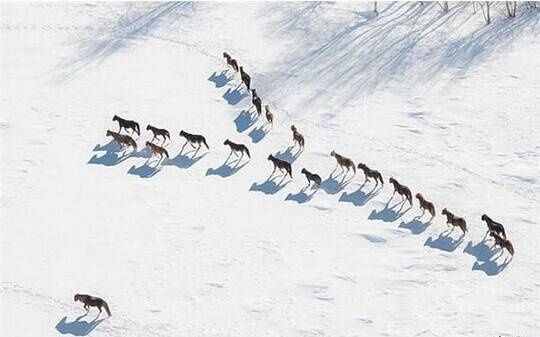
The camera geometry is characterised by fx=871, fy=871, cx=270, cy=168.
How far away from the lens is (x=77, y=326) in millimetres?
21156

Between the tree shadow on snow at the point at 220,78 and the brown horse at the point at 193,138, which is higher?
the tree shadow on snow at the point at 220,78

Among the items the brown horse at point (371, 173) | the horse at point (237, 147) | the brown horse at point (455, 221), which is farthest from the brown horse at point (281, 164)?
the brown horse at point (455, 221)

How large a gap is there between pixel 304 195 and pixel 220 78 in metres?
7.54

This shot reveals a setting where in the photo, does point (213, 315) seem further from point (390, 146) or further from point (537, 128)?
point (537, 128)

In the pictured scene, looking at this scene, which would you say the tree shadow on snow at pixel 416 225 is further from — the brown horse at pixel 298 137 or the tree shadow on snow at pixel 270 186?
the brown horse at pixel 298 137

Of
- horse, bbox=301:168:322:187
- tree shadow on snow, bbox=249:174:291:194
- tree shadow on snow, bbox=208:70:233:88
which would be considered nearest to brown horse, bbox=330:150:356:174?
horse, bbox=301:168:322:187

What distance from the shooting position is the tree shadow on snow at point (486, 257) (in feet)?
74.7

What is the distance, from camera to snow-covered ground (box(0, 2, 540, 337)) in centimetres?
2170

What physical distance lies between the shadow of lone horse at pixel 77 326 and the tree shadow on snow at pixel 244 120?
9.56m

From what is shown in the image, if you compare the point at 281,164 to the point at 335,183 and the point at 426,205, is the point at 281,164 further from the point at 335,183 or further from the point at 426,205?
the point at 426,205

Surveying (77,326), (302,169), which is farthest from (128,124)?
(77,326)

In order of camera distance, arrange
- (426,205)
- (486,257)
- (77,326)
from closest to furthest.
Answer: (77,326) < (486,257) < (426,205)

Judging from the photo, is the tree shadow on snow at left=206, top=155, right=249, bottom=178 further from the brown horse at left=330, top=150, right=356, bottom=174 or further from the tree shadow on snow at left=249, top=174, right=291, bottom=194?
the brown horse at left=330, top=150, right=356, bottom=174

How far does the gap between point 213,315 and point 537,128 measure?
13.6 m
